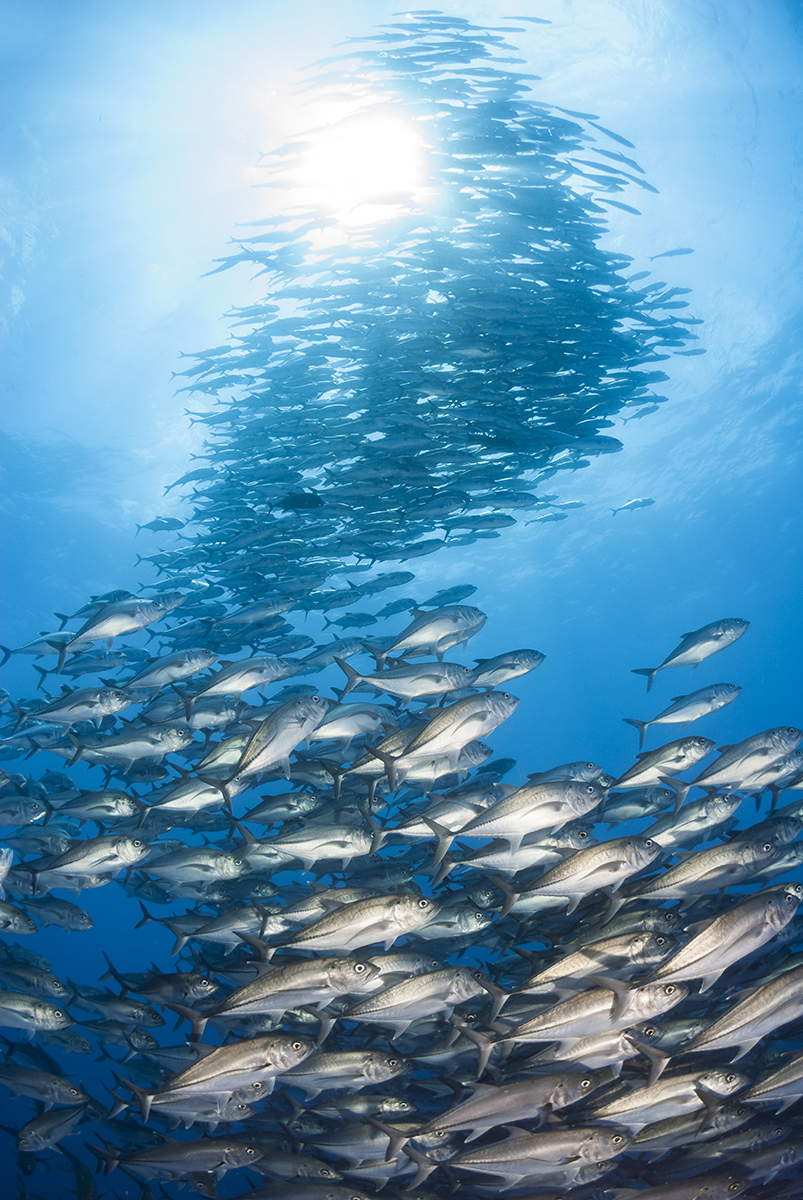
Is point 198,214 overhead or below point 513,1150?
overhead

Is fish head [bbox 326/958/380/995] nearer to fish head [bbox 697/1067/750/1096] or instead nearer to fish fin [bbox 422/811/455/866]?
fish fin [bbox 422/811/455/866]

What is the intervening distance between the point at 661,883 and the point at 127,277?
1830 cm

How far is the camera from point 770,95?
1501 centimetres

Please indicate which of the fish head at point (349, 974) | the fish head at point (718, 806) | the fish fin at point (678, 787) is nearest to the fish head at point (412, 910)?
the fish head at point (349, 974)

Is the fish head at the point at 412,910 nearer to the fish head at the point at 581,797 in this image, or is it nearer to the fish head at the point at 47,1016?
the fish head at the point at 581,797

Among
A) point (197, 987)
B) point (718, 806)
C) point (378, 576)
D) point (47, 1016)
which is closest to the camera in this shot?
point (718, 806)

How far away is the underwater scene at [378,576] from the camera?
3.81 meters

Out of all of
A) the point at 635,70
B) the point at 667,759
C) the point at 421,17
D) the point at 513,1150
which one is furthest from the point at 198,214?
the point at 513,1150

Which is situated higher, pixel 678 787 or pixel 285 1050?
pixel 678 787

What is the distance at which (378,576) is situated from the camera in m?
12.5

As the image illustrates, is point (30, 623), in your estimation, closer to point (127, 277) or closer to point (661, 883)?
point (127, 277)

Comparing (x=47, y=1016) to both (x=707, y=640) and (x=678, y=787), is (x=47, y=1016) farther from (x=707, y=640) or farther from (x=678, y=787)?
(x=707, y=640)

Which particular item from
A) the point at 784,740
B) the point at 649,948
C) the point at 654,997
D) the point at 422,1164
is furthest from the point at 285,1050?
the point at 784,740

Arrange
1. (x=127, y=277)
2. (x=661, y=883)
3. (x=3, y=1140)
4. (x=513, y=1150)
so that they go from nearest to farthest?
(x=513, y=1150) < (x=661, y=883) < (x=127, y=277) < (x=3, y=1140)
